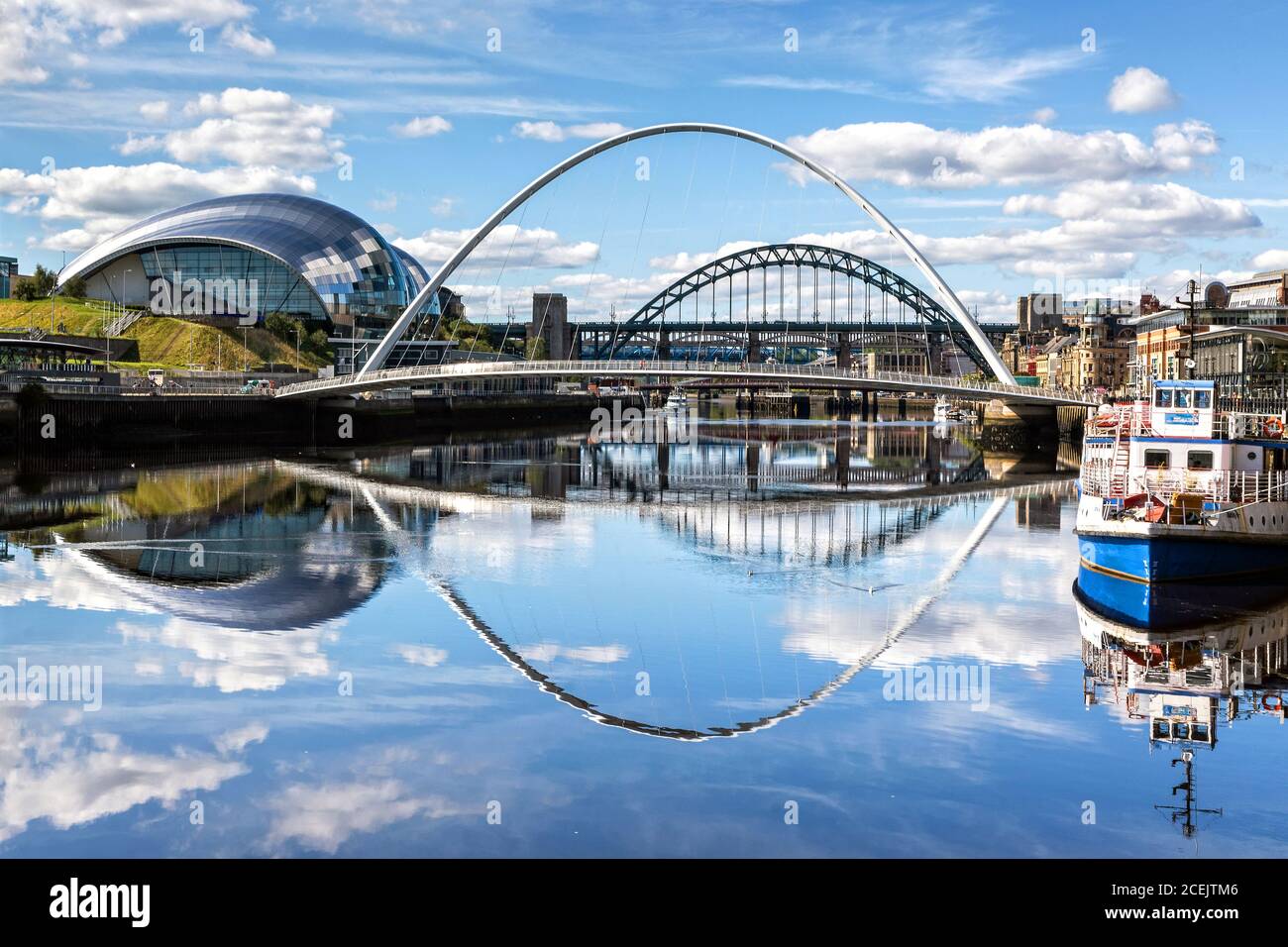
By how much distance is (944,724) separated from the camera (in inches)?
606

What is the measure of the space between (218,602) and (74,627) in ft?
10.2

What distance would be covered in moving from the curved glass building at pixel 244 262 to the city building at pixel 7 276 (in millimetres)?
4343

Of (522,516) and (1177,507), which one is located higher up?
(1177,507)

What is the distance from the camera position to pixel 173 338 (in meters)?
93.1

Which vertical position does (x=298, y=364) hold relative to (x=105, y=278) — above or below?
below

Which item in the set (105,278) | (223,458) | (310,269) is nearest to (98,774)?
(223,458)

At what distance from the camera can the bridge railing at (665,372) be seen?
60031 millimetres

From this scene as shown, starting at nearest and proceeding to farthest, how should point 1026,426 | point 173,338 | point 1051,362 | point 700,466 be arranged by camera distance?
point 700,466, point 1026,426, point 173,338, point 1051,362

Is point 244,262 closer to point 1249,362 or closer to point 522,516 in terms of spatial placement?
point 1249,362

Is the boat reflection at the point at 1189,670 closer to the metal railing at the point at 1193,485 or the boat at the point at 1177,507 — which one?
the boat at the point at 1177,507

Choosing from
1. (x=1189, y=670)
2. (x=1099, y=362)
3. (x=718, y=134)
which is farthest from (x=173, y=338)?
(x=1189, y=670)

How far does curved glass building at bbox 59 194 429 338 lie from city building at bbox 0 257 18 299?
434cm

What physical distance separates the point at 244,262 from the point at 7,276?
22.2m
